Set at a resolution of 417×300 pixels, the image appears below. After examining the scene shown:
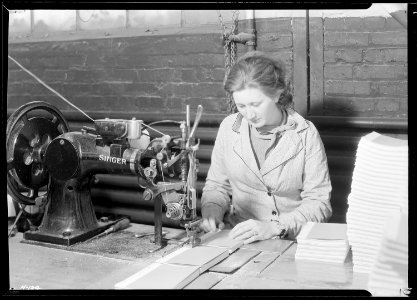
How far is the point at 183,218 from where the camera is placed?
217 centimetres

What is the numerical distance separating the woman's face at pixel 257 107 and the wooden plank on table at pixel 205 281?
2.88 feet

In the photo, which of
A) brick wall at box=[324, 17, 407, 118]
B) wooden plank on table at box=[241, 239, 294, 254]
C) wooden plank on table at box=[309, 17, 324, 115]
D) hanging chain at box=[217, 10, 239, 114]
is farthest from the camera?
hanging chain at box=[217, 10, 239, 114]

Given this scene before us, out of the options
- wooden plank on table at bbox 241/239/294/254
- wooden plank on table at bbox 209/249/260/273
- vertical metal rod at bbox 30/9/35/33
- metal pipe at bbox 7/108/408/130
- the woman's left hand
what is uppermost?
vertical metal rod at bbox 30/9/35/33

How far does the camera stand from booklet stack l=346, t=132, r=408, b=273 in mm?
1738

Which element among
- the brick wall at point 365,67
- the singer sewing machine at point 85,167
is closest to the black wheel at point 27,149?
the singer sewing machine at point 85,167

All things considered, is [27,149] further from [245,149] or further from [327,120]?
[327,120]

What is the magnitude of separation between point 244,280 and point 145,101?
192 cm

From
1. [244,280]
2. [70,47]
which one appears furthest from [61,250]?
[70,47]

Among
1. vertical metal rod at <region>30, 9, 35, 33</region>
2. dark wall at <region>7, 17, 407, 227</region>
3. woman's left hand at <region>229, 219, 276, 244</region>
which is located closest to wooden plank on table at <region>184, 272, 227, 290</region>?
woman's left hand at <region>229, 219, 276, 244</region>

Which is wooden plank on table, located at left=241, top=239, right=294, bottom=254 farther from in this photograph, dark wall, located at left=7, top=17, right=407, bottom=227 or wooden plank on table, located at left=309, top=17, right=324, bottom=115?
wooden plank on table, located at left=309, top=17, right=324, bottom=115

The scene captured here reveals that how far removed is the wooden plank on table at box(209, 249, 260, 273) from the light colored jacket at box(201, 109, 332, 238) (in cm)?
47

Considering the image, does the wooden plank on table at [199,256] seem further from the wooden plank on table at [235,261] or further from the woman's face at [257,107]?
the woman's face at [257,107]

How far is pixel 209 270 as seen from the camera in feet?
6.31
